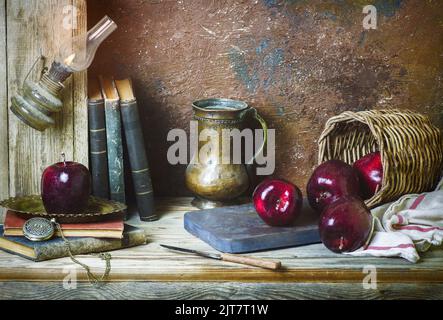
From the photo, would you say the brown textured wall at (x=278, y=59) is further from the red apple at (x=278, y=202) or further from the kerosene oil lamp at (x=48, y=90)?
the red apple at (x=278, y=202)

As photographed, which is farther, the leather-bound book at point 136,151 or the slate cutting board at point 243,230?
the leather-bound book at point 136,151

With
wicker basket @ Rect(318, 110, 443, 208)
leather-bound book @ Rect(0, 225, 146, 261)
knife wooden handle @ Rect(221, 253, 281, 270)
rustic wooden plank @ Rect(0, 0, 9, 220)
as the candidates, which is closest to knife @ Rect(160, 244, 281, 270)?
knife wooden handle @ Rect(221, 253, 281, 270)

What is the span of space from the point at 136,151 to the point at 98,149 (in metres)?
0.10

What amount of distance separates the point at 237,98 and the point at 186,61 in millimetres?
189

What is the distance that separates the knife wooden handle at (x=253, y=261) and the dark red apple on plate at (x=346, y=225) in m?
0.16

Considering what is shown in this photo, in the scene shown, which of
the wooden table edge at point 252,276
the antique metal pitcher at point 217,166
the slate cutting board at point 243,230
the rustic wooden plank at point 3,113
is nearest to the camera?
the wooden table edge at point 252,276

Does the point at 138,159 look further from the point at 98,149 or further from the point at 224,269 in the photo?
the point at 224,269

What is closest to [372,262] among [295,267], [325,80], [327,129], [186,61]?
[295,267]

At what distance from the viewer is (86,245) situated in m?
1.62

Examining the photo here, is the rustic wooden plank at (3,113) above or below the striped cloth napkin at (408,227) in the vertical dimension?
above

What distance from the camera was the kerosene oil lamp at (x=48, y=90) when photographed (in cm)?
174

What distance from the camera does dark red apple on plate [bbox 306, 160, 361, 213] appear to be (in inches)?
69.8

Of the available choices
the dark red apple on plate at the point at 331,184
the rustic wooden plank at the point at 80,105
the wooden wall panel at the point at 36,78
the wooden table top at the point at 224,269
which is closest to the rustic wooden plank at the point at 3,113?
the wooden wall panel at the point at 36,78
